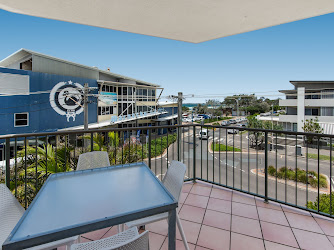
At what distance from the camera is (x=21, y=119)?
11594 millimetres

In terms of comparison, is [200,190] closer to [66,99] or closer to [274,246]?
[274,246]

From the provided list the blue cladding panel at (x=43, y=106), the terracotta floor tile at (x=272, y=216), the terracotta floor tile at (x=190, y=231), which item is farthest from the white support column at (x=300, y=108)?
the terracotta floor tile at (x=190, y=231)

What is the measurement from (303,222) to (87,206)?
2.30 meters

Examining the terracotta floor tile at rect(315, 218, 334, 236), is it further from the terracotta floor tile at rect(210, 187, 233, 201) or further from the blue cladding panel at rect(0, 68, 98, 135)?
the blue cladding panel at rect(0, 68, 98, 135)

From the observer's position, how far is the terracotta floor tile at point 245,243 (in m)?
1.68

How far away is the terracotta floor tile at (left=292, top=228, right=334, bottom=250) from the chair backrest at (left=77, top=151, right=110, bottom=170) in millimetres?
2126

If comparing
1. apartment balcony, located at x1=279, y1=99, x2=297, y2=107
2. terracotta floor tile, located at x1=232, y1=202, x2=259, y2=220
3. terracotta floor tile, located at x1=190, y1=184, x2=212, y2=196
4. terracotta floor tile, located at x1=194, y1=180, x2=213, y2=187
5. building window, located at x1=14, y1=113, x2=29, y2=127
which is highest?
apartment balcony, located at x1=279, y1=99, x2=297, y2=107

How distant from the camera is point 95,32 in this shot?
72.7ft

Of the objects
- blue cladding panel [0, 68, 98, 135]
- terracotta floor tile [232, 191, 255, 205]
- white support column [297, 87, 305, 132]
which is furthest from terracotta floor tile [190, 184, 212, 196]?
white support column [297, 87, 305, 132]

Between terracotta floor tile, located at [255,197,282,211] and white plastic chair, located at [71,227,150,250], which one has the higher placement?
white plastic chair, located at [71,227,150,250]

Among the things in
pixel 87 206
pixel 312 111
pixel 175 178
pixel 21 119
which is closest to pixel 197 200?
pixel 175 178

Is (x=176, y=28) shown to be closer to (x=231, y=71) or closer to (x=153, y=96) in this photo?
(x=153, y=96)

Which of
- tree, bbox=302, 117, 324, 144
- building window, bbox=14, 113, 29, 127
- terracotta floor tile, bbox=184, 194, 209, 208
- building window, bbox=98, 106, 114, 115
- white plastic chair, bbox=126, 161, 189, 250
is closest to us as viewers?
white plastic chair, bbox=126, 161, 189, 250

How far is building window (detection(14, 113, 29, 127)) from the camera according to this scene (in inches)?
A: 448
